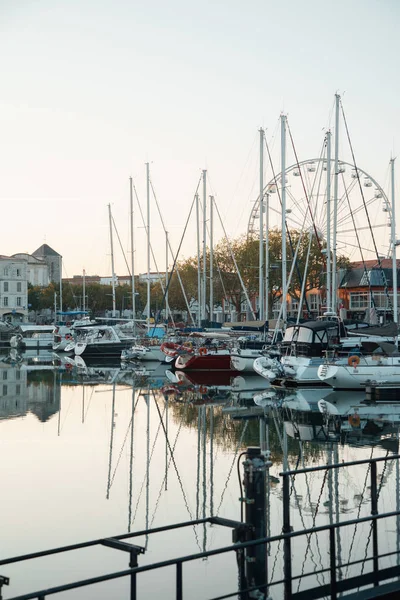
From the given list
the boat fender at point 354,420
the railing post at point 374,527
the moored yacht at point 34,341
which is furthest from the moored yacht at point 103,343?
the railing post at point 374,527

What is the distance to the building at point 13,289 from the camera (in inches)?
5586

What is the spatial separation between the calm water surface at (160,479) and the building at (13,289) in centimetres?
10209

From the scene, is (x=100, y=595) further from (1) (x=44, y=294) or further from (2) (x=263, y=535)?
(1) (x=44, y=294)

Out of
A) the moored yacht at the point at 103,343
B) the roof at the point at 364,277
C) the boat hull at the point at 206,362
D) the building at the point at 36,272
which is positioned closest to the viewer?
the boat hull at the point at 206,362

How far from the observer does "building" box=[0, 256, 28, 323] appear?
141875mm

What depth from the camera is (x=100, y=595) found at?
1251cm

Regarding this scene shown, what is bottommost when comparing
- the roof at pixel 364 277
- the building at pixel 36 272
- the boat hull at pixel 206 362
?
the boat hull at pixel 206 362

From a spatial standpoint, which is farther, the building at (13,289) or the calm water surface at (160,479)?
the building at (13,289)

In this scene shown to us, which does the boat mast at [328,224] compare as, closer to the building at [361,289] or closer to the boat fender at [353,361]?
the boat fender at [353,361]

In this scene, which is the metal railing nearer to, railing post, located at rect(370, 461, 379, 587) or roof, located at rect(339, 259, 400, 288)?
railing post, located at rect(370, 461, 379, 587)

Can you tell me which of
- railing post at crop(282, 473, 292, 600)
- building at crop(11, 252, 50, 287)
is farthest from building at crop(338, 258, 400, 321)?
railing post at crop(282, 473, 292, 600)

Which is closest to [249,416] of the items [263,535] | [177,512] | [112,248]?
[177,512]

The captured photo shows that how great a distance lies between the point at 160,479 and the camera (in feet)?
69.7

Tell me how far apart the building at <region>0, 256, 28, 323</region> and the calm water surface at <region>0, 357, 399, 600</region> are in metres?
102
